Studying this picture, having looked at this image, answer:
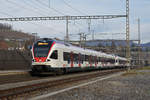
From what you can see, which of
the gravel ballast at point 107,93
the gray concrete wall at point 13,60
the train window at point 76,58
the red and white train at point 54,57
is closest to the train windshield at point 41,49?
the red and white train at point 54,57

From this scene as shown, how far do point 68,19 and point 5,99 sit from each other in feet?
83.1

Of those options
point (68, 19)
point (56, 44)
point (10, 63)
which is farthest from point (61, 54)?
point (10, 63)

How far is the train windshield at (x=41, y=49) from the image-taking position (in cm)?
2092

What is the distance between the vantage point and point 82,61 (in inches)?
1151

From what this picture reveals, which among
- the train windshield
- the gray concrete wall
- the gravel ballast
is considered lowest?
the gravel ballast

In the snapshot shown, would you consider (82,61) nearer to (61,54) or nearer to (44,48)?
(61,54)

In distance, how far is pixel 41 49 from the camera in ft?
69.5

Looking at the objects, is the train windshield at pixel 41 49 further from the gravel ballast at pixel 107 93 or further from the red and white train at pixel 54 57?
the gravel ballast at pixel 107 93

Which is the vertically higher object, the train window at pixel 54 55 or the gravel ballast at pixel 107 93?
the train window at pixel 54 55

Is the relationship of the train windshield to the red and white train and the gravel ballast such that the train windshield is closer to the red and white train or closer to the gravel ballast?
the red and white train

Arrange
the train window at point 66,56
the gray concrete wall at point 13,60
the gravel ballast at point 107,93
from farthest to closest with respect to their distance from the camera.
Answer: the gray concrete wall at point 13,60
the train window at point 66,56
the gravel ballast at point 107,93

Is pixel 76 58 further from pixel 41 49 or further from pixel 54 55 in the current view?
pixel 41 49

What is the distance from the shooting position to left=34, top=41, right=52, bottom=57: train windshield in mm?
20922

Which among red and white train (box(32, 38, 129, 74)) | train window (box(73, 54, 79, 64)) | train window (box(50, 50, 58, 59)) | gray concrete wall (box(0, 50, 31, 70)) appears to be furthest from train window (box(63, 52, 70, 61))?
gray concrete wall (box(0, 50, 31, 70))
